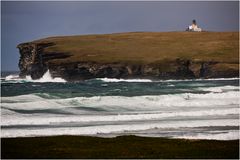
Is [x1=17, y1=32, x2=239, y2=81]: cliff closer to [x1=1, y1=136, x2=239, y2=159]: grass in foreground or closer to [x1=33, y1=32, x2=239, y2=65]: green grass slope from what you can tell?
[x1=33, y1=32, x2=239, y2=65]: green grass slope

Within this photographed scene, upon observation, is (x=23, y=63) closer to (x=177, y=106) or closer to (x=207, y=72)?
(x=207, y=72)

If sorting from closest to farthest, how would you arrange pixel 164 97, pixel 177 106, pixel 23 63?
pixel 177 106, pixel 164 97, pixel 23 63

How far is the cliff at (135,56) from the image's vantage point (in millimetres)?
118812

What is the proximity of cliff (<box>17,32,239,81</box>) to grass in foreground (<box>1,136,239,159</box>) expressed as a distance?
292ft

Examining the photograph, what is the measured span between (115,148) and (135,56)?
343 ft

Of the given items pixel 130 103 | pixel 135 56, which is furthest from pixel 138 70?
pixel 130 103

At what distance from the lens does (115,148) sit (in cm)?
2567

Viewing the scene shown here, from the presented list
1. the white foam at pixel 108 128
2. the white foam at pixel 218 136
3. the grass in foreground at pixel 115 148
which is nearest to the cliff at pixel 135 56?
the white foam at pixel 108 128

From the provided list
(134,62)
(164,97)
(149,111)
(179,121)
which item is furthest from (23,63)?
(179,121)

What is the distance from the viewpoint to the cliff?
119m

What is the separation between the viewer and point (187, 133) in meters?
33.5

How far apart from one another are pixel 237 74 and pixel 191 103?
62.8 meters

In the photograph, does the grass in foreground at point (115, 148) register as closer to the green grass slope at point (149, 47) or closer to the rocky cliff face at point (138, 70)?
the rocky cliff face at point (138, 70)

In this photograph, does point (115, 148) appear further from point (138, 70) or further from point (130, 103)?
point (138, 70)
